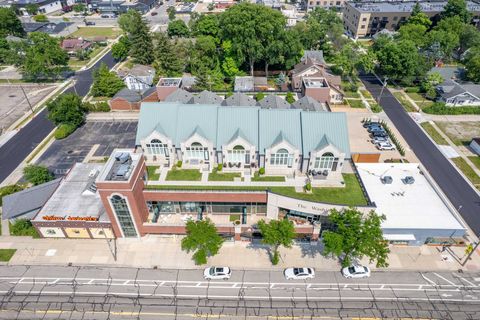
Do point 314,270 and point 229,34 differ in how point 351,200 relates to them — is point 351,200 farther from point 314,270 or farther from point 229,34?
point 229,34

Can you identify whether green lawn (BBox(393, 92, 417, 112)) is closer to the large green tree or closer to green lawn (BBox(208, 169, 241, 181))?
the large green tree

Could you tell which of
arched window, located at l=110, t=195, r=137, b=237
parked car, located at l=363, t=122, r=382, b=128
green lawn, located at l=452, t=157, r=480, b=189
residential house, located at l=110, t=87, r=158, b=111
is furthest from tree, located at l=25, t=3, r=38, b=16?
green lawn, located at l=452, t=157, r=480, b=189

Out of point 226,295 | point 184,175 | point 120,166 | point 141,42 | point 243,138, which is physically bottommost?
point 226,295

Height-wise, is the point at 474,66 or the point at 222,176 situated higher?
the point at 474,66

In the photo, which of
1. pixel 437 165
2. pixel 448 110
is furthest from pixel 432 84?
pixel 437 165

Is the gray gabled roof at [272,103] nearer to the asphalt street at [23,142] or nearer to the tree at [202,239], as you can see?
the tree at [202,239]

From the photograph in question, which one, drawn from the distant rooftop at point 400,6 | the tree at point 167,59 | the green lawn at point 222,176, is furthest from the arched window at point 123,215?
A: the distant rooftop at point 400,6

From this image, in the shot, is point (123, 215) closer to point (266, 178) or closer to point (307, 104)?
point (266, 178)
